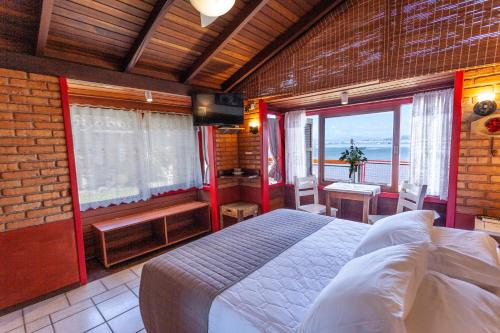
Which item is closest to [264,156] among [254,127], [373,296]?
[254,127]

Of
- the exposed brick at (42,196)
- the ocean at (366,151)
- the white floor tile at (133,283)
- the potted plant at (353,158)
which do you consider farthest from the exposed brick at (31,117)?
the ocean at (366,151)

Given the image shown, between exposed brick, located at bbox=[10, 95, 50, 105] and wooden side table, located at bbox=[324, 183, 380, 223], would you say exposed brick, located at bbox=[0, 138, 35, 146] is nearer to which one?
exposed brick, located at bbox=[10, 95, 50, 105]

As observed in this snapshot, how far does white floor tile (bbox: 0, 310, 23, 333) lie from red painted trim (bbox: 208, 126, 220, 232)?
2.36 meters

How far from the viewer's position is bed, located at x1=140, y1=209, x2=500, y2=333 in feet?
3.70

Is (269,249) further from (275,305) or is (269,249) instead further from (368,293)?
(368,293)

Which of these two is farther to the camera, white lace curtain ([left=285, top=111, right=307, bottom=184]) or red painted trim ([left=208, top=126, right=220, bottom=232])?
white lace curtain ([left=285, top=111, right=307, bottom=184])

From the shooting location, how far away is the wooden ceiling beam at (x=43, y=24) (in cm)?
176

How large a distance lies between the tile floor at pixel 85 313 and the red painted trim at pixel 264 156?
2.23 m

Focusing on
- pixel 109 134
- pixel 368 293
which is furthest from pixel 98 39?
pixel 368 293

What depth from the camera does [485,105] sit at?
2.20 m

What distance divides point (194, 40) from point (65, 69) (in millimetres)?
1394

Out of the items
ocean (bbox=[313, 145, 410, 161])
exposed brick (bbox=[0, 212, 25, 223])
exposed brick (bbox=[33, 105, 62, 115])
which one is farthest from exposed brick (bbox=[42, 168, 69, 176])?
ocean (bbox=[313, 145, 410, 161])

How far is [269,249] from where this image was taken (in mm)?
1766

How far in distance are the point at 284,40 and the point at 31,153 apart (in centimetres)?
315
